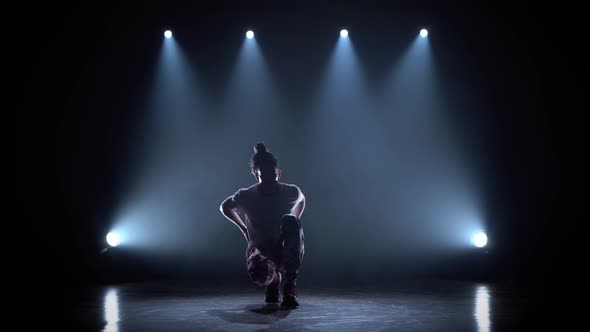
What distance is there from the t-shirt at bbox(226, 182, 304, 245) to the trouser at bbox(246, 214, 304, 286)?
0.32ft

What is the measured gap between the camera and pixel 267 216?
4555 millimetres

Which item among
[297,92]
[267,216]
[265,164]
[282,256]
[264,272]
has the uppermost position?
[297,92]

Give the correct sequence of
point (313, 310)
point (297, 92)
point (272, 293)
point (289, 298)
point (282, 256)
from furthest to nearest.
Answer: point (297, 92) < point (272, 293) < point (282, 256) < point (289, 298) < point (313, 310)

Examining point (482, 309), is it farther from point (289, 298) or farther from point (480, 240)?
point (480, 240)

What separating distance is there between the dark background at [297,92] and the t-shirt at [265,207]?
386 centimetres

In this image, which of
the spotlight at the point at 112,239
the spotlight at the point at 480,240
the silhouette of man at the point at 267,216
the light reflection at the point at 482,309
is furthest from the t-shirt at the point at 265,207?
the spotlight at the point at 480,240

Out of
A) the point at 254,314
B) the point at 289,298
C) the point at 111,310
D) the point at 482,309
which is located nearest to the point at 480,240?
the point at 482,309

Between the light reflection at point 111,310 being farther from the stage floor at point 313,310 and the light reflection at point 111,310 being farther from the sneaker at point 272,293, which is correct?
the sneaker at point 272,293

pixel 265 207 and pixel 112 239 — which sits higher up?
pixel 265 207

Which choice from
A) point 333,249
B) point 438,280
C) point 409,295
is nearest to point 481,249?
point 438,280

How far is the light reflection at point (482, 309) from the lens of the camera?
318 cm

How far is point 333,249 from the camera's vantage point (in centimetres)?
823

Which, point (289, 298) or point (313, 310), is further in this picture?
point (289, 298)

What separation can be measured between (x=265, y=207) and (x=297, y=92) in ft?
13.0
